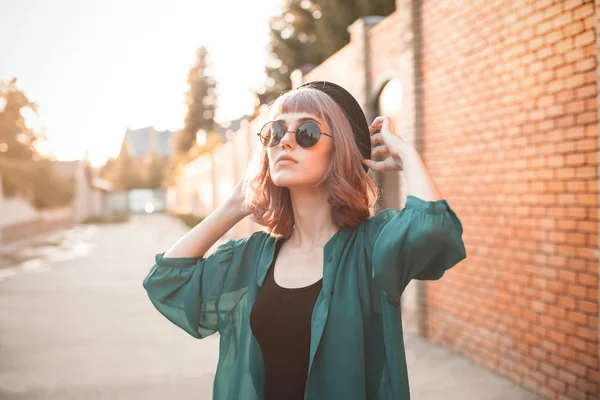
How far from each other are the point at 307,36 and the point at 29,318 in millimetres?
18230

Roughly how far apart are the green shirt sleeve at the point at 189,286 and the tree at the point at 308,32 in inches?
639

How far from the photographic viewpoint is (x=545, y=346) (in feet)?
14.2

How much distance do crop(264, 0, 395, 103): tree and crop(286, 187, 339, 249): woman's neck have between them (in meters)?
16.2

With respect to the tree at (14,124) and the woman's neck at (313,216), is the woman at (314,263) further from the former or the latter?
the tree at (14,124)

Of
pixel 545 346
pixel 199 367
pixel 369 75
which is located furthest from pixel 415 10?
pixel 199 367

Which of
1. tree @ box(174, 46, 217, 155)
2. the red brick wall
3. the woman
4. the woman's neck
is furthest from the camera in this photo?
tree @ box(174, 46, 217, 155)

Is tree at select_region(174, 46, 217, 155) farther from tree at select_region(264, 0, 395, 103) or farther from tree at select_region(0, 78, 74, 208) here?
tree at select_region(264, 0, 395, 103)

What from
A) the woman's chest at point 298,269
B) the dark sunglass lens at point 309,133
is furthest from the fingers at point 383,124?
the woman's chest at point 298,269

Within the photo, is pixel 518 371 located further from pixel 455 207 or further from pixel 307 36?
pixel 307 36

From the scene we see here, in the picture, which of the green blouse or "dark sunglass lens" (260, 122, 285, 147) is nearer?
the green blouse

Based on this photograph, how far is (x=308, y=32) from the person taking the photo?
2277 cm

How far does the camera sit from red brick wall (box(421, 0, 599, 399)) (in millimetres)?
3898

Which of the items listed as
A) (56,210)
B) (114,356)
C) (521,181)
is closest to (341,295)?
(521,181)

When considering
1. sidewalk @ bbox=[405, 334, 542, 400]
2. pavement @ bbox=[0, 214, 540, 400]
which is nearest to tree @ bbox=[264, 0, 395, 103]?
pavement @ bbox=[0, 214, 540, 400]
